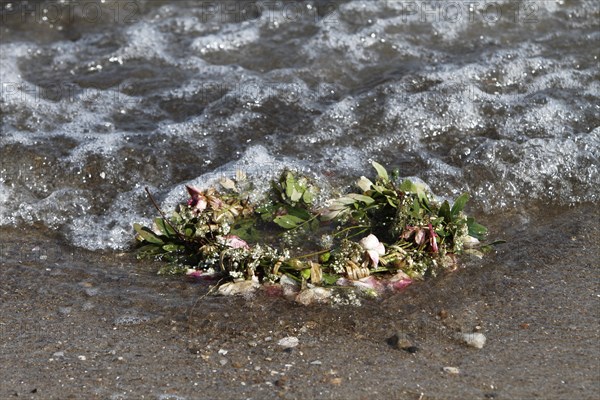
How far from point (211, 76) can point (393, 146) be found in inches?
55.7

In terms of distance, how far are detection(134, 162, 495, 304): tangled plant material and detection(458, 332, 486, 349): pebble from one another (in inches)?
14.8

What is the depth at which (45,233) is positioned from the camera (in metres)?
3.70

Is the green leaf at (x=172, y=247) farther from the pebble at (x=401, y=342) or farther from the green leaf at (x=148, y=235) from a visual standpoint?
the pebble at (x=401, y=342)

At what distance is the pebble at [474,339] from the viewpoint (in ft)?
9.25

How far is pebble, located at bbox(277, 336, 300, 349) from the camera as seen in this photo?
2846 mm

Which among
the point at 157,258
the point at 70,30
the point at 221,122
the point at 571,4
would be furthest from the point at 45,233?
the point at 571,4

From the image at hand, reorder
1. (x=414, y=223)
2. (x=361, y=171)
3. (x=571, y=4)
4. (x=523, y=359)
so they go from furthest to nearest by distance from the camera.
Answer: (x=571, y=4)
(x=361, y=171)
(x=414, y=223)
(x=523, y=359)

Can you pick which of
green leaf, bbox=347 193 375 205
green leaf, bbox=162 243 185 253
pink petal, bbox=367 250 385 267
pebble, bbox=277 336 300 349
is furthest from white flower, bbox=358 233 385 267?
green leaf, bbox=162 243 185 253

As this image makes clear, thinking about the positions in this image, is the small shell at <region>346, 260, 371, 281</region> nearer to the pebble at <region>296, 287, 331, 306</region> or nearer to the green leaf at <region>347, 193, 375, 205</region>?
the pebble at <region>296, 287, 331, 306</region>

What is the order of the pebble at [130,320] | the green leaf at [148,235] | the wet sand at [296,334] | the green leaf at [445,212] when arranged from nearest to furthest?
the wet sand at [296,334] → the pebble at [130,320] → the green leaf at [445,212] → the green leaf at [148,235]

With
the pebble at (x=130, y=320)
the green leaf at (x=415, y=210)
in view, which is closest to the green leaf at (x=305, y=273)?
the green leaf at (x=415, y=210)

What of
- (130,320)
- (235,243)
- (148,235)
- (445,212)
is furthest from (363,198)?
(130,320)

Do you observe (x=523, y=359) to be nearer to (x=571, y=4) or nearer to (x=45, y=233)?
(x=45, y=233)

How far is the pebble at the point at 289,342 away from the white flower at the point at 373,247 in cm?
48
